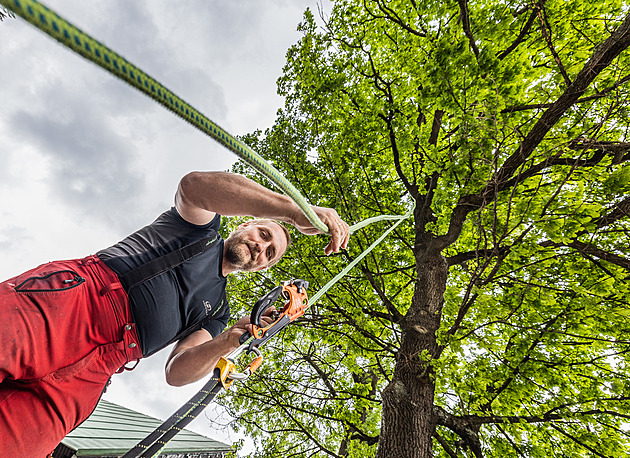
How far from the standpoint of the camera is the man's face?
88.4 inches

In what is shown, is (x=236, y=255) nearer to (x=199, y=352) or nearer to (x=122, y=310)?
(x=199, y=352)

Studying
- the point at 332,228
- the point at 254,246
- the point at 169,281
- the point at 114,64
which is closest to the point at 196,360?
the point at 169,281

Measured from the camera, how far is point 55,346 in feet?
3.90

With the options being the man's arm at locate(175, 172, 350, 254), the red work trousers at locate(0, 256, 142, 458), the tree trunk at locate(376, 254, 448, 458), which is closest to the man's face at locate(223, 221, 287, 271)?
the man's arm at locate(175, 172, 350, 254)

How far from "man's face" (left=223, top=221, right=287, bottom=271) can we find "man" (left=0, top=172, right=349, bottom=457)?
0.05 feet

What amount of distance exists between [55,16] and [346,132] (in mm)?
4356

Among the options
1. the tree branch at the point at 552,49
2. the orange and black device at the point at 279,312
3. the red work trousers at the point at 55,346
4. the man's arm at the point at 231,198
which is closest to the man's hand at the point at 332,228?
the man's arm at the point at 231,198

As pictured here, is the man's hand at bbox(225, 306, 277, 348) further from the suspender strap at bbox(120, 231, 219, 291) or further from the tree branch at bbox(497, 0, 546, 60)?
the tree branch at bbox(497, 0, 546, 60)

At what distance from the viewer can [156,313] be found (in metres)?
1.58

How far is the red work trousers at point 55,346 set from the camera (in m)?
1.08

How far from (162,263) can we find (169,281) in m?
0.13

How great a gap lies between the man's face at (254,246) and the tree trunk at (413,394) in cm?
214

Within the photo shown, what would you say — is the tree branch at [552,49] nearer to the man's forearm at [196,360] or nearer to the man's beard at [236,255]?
the man's beard at [236,255]

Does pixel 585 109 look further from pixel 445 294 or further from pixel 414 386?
pixel 414 386
